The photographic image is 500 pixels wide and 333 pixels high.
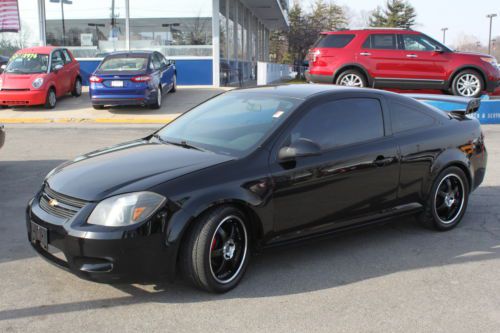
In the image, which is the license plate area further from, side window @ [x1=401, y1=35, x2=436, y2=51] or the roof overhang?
the roof overhang

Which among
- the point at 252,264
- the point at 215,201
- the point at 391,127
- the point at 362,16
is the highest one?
the point at 362,16

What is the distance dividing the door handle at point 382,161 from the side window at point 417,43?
1035 cm

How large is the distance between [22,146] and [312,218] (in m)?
7.39

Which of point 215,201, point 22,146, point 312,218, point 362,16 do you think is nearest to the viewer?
point 215,201

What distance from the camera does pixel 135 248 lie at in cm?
351

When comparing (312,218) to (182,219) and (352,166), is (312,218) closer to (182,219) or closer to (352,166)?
(352,166)

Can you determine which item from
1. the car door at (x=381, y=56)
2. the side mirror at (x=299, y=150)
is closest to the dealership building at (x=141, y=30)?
A: the car door at (x=381, y=56)

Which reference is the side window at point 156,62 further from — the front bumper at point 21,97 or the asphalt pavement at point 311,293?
the asphalt pavement at point 311,293

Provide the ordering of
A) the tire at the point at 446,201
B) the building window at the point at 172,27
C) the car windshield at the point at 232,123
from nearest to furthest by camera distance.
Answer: the car windshield at the point at 232,123
the tire at the point at 446,201
the building window at the point at 172,27

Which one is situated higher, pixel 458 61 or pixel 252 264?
pixel 458 61

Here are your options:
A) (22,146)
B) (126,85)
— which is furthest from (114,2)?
(22,146)

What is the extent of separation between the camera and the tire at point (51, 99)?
15492 millimetres

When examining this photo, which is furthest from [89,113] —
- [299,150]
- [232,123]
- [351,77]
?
[299,150]

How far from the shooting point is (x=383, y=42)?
1441 cm
